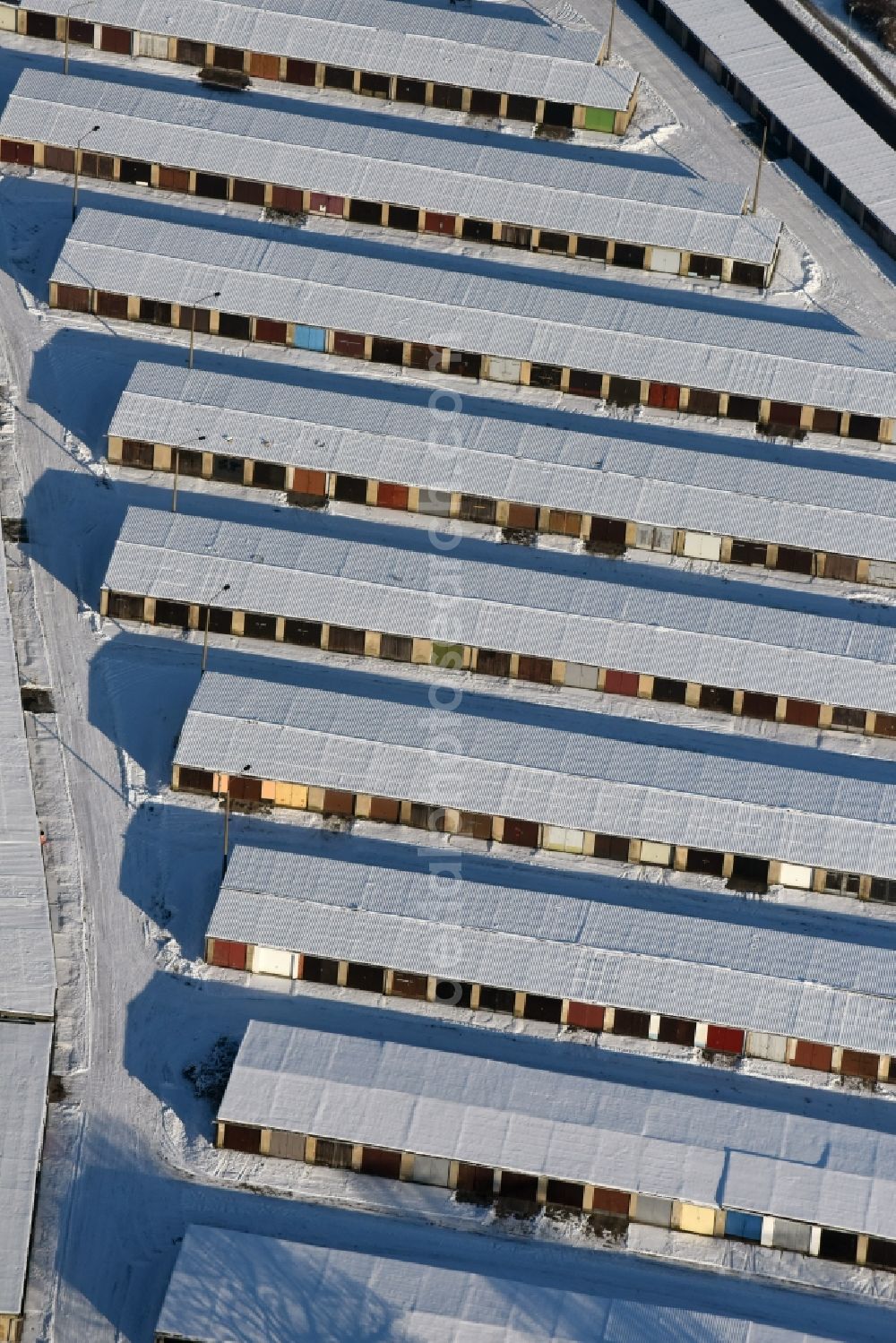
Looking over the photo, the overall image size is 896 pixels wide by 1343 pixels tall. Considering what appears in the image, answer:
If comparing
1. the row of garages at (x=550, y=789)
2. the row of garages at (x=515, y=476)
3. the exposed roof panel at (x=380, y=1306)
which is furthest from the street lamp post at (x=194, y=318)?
the exposed roof panel at (x=380, y=1306)

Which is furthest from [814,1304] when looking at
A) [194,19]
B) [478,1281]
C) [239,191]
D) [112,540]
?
[194,19]

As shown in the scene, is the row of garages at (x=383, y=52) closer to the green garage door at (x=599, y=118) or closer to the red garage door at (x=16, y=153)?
the green garage door at (x=599, y=118)

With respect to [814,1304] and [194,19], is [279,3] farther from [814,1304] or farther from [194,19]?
[814,1304]

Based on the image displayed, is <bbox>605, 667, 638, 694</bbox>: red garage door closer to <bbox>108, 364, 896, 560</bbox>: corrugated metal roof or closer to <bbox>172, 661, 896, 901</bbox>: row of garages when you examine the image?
<bbox>172, 661, 896, 901</bbox>: row of garages

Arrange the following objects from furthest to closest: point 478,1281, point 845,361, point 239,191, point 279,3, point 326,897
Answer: point 279,3 < point 239,191 < point 845,361 < point 326,897 < point 478,1281

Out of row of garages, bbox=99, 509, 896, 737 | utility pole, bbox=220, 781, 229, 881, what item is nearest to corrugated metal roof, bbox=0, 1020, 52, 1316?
utility pole, bbox=220, 781, 229, 881

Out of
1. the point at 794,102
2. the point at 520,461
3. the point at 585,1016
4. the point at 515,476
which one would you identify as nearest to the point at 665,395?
the point at 520,461
